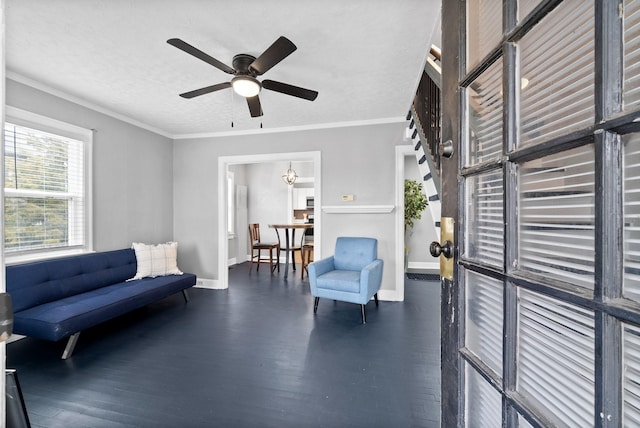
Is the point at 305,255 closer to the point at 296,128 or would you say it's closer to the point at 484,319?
the point at 296,128

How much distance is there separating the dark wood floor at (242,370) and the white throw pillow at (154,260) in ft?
1.56

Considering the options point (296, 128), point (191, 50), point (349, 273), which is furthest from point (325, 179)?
point (191, 50)

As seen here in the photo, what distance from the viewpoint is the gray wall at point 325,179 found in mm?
3750

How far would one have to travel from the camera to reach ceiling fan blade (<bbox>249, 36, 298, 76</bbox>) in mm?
1697

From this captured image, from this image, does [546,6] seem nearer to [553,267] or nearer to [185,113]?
[553,267]

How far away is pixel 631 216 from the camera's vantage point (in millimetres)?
394

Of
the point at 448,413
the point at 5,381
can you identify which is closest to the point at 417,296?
the point at 448,413

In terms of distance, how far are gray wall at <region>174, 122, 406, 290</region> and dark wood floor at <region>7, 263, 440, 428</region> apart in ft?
3.67

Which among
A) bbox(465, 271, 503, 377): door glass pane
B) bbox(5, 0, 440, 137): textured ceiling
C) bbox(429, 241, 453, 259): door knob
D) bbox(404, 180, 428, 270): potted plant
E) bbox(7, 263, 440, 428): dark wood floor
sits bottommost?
bbox(7, 263, 440, 428): dark wood floor

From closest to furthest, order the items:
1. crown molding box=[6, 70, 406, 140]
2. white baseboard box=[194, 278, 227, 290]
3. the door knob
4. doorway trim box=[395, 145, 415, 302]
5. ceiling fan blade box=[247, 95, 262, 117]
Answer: the door knob < ceiling fan blade box=[247, 95, 262, 117] < crown molding box=[6, 70, 406, 140] < doorway trim box=[395, 145, 415, 302] < white baseboard box=[194, 278, 227, 290]

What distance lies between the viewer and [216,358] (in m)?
2.23

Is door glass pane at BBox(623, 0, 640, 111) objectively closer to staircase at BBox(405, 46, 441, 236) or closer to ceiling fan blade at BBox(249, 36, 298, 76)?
ceiling fan blade at BBox(249, 36, 298, 76)

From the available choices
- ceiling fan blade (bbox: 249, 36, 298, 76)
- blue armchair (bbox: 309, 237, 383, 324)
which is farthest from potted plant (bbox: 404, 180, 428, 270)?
Result: ceiling fan blade (bbox: 249, 36, 298, 76)

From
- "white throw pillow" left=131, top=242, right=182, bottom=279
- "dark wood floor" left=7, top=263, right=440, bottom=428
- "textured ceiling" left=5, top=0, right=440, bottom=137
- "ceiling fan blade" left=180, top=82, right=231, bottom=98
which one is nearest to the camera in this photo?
"dark wood floor" left=7, top=263, right=440, bottom=428
